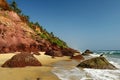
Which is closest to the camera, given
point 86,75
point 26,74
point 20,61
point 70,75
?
point 26,74

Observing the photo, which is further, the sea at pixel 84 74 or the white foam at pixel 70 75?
the sea at pixel 84 74

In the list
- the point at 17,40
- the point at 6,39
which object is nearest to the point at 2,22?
the point at 6,39

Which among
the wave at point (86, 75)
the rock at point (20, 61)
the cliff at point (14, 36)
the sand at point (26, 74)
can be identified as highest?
the cliff at point (14, 36)

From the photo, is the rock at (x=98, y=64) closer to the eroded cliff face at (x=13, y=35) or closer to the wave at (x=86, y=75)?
the wave at (x=86, y=75)

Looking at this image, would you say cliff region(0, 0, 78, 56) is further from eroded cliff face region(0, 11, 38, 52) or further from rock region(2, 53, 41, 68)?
rock region(2, 53, 41, 68)

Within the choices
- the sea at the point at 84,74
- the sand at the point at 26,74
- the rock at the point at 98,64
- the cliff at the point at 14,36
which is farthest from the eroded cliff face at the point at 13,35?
the sand at the point at 26,74

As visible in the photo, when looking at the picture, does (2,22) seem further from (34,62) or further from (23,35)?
(34,62)

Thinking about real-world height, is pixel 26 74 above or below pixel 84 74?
above

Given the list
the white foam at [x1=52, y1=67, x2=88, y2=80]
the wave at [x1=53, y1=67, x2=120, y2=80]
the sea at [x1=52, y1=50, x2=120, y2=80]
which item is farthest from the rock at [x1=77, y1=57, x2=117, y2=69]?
the white foam at [x1=52, y1=67, x2=88, y2=80]

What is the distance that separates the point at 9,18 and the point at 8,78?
88.5 ft

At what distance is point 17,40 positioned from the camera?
3734 centimetres

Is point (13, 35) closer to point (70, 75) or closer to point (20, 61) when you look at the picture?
point (20, 61)

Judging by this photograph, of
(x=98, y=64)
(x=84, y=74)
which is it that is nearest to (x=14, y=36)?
(x=98, y=64)

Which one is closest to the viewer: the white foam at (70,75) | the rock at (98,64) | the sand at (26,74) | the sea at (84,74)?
the sand at (26,74)
